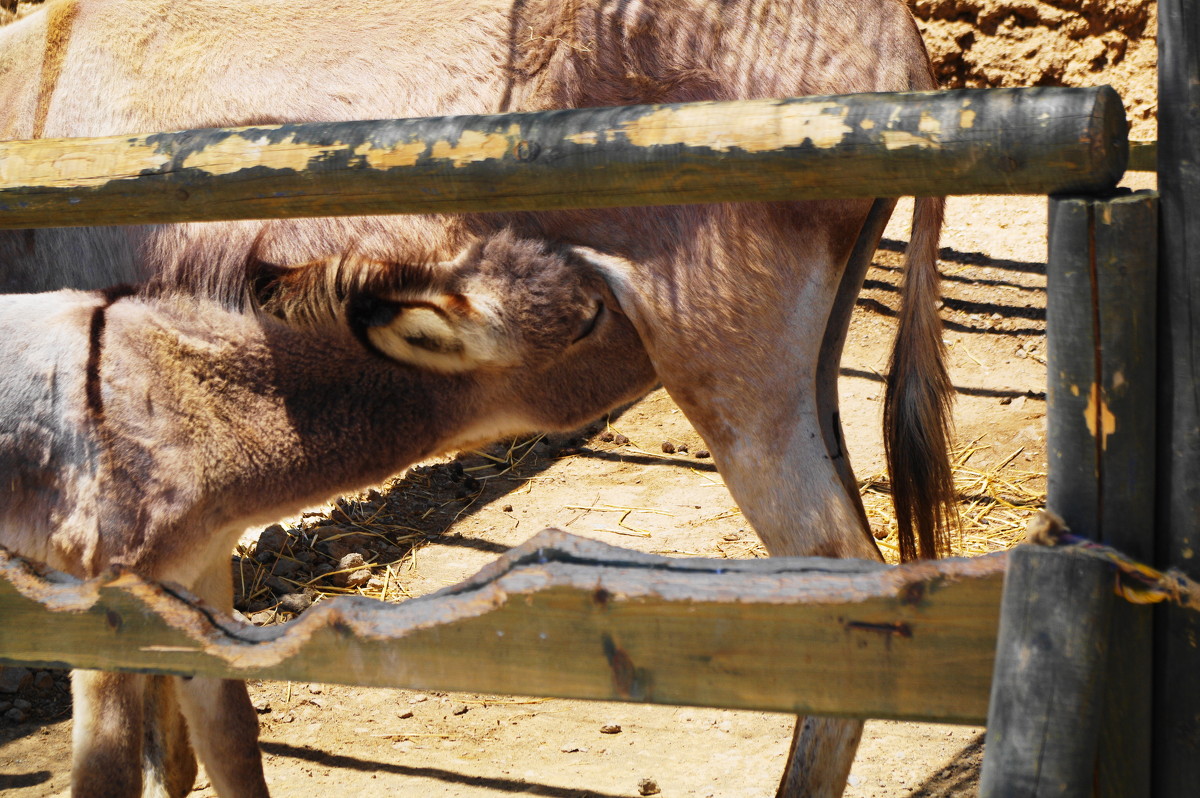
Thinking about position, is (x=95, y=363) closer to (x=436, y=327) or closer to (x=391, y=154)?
(x=436, y=327)

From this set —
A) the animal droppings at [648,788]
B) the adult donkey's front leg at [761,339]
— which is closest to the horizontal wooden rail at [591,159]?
the adult donkey's front leg at [761,339]

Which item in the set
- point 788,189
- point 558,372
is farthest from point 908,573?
point 558,372

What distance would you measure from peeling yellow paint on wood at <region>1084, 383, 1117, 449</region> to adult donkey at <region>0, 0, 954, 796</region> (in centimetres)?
116

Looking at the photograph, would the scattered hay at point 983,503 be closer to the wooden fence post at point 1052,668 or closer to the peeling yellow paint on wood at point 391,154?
the wooden fence post at point 1052,668

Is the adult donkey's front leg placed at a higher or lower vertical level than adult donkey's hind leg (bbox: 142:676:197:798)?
higher

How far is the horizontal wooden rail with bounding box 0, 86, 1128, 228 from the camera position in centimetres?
96

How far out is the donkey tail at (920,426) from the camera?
99.5 inches

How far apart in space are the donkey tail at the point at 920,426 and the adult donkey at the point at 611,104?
0.51ft

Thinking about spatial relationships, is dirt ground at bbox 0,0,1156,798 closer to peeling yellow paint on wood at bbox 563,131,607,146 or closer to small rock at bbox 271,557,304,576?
small rock at bbox 271,557,304,576

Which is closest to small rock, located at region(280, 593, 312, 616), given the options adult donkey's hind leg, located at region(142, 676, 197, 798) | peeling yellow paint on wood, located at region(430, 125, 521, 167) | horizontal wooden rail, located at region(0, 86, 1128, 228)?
adult donkey's hind leg, located at region(142, 676, 197, 798)

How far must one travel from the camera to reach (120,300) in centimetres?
220

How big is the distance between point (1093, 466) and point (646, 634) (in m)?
0.45

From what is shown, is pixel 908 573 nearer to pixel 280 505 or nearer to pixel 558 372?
pixel 558 372

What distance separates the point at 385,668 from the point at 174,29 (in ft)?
5.76
